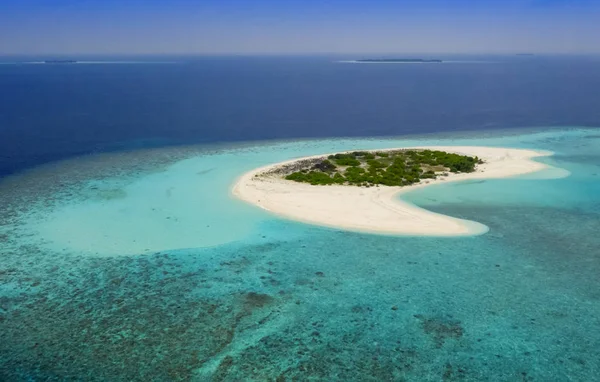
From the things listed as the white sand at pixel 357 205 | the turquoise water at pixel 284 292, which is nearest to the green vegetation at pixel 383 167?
the white sand at pixel 357 205

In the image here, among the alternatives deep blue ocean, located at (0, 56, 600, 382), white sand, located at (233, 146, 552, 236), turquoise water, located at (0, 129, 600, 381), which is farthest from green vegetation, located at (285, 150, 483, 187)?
turquoise water, located at (0, 129, 600, 381)

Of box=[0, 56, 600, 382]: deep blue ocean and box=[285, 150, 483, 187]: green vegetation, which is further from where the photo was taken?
→ box=[285, 150, 483, 187]: green vegetation

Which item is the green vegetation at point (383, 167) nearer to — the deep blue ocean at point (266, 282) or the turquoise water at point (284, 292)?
the deep blue ocean at point (266, 282)

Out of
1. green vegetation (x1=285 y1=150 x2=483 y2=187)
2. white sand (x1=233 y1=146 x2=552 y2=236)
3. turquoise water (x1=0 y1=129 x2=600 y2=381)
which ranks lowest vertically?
turquoise water (x1=0 y1=129 x2=600 y2=381)

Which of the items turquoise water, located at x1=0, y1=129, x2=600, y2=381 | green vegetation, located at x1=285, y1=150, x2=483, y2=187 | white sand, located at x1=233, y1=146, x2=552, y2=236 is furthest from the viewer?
green vegetation, located at x1=285, y1=150, x2=483, y2=187

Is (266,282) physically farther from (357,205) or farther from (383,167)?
(383,167)

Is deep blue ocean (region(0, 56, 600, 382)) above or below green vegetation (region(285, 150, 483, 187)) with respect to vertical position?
below

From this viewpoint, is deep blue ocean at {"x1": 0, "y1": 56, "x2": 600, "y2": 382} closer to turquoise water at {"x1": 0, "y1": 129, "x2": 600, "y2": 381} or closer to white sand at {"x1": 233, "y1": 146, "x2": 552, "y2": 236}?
turquoise water at {"x1": 0, "y1": 129, "x2": 600, "y2": 381}

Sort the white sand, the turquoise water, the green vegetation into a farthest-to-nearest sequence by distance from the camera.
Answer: the green vegetation
the white sand
the turquoise water
